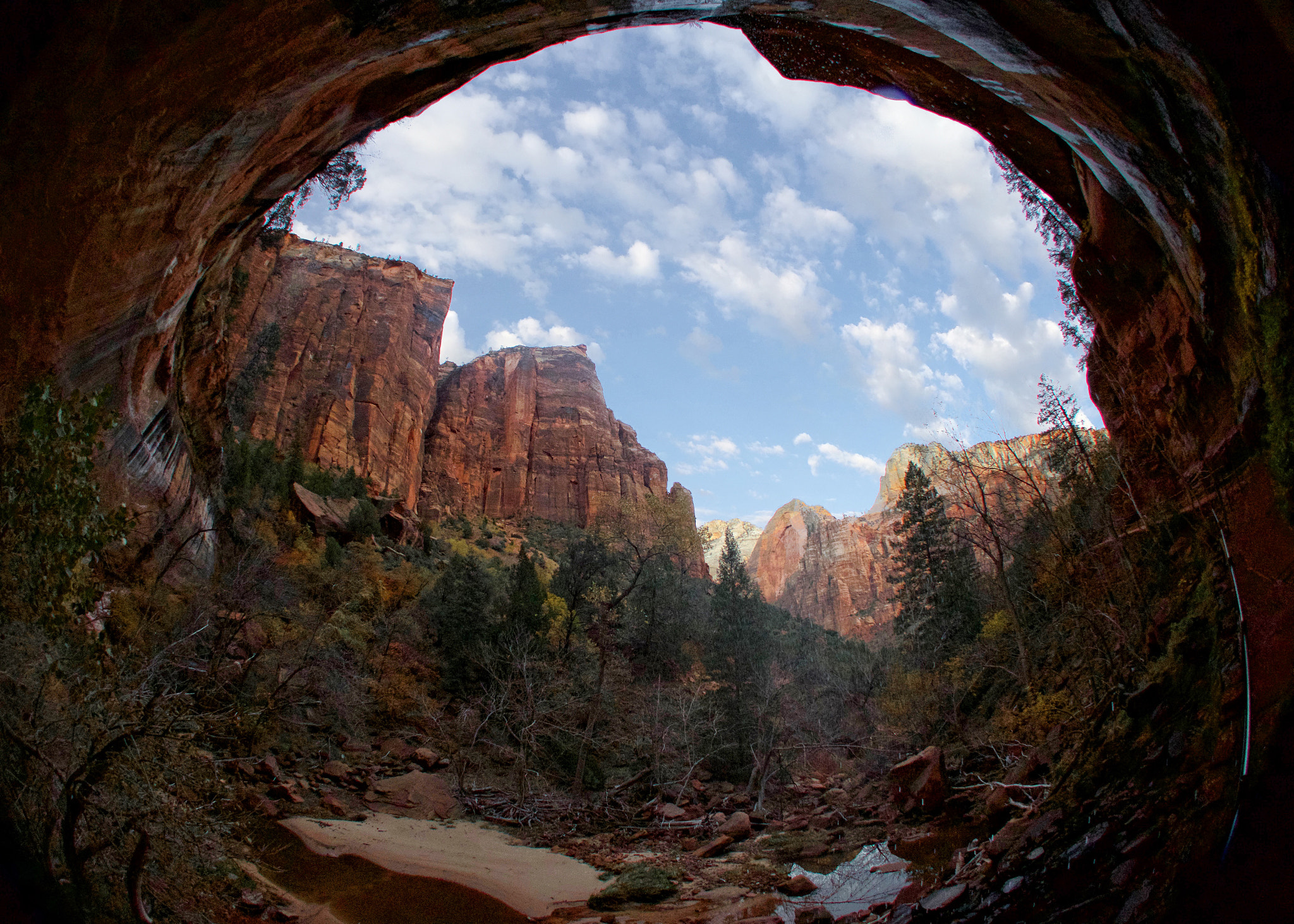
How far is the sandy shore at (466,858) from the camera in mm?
10141

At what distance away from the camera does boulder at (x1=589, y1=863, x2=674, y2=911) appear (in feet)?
32.0

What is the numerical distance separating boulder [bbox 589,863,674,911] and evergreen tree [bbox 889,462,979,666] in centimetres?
1514

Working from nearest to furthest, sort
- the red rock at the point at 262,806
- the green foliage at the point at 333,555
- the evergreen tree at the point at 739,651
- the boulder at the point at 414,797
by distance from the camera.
Answer: the red rock at the point at 262,806 → the boulder at the point at 414,797 → the evergreen tree at the point at 739,651 → the green foliage at the point at 333,555

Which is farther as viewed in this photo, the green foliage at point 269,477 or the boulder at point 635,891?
the green foliage at point 269,477

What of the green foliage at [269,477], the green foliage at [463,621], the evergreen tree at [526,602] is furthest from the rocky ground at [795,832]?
the green foliage at [269,477]

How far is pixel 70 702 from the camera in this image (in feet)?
17.1

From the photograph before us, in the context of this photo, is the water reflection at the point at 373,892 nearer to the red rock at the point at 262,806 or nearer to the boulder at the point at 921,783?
the red rock at the point at 262,806

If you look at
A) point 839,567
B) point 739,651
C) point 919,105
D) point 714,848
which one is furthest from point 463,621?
point 839,567

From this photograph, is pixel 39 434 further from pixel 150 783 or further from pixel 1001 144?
pixel 1001 144

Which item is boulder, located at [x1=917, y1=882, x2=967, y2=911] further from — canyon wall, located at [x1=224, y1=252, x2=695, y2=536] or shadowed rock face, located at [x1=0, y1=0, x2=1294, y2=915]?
canyon wall, located at [x1=224, y1=252, x2=695, y2=536]

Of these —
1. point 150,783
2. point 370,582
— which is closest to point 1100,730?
point 150,783

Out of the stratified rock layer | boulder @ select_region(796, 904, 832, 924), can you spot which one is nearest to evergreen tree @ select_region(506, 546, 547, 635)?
boulder @ select_region(796, 904, 832, 924)

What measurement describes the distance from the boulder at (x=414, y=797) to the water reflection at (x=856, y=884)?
345 inches

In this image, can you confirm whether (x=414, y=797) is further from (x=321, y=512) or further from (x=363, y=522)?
(x=321, y=512)
